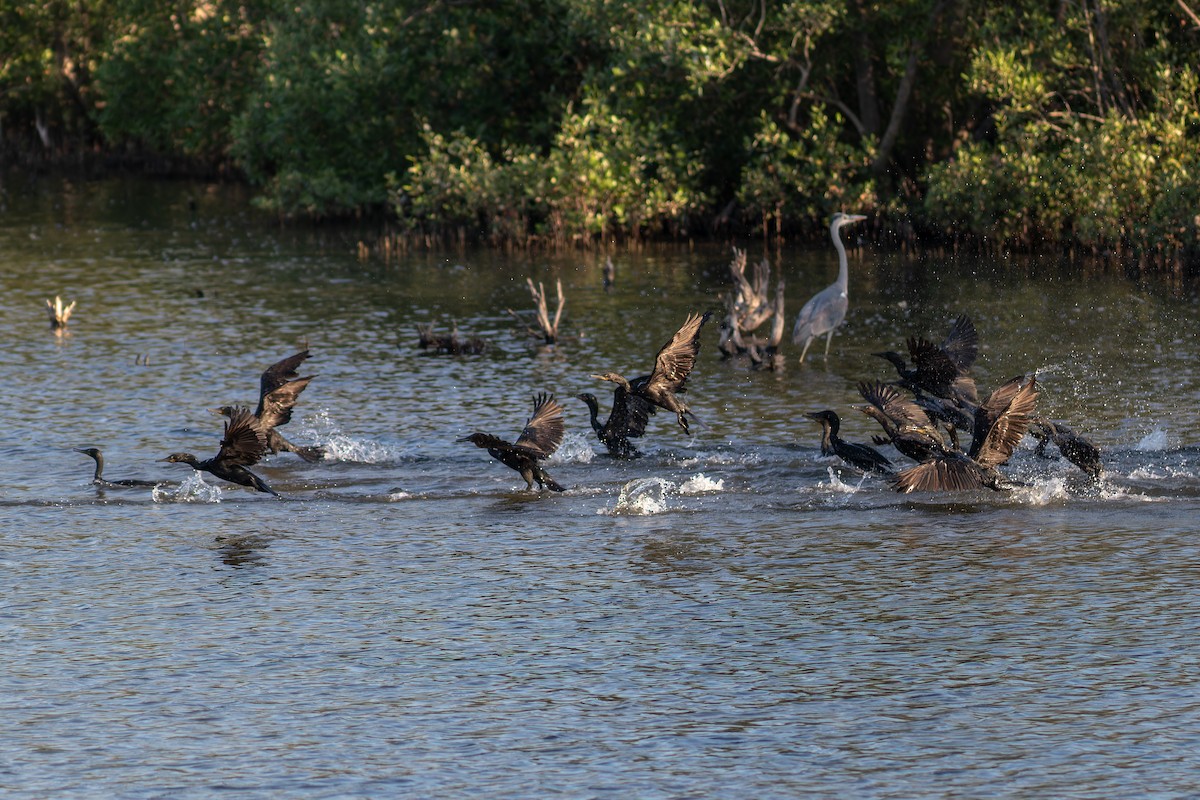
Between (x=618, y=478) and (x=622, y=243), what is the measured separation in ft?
72.9

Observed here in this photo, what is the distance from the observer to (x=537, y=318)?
25844 millimetres

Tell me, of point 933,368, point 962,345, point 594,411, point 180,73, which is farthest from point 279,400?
point 180,73

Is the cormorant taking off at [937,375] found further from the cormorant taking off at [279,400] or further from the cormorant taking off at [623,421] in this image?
the cormorant taking off at [279,400]

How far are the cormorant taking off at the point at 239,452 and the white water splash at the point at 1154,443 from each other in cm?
823

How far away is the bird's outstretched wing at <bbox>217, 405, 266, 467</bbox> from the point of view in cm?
1506

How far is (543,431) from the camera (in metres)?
15.4

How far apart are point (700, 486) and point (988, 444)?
2.68 meters

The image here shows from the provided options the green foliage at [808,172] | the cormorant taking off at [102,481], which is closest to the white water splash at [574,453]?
the cormorant taking off at [102,481]

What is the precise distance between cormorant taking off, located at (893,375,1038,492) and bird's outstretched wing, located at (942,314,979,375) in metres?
1.91

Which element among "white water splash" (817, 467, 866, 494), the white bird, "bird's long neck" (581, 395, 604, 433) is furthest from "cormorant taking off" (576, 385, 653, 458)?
the white bird

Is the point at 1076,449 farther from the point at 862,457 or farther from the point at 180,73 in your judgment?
the point at 180,73

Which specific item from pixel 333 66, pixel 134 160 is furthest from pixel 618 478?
pixel 134 160

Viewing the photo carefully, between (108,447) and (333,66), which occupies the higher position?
(333,66)

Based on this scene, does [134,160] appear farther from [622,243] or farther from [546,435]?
[546,435]
